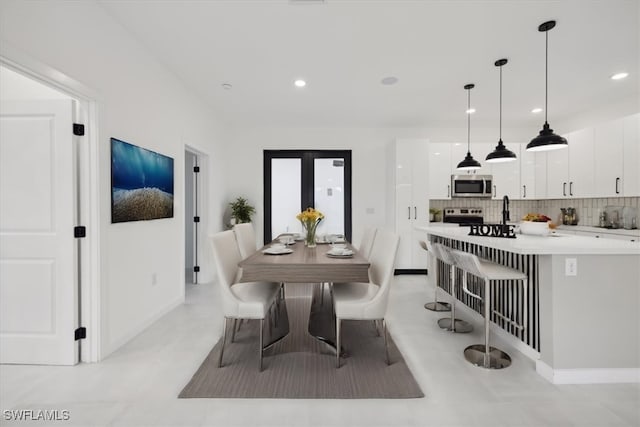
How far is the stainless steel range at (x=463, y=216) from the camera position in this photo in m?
5.43

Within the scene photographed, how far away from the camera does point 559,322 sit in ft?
6.60

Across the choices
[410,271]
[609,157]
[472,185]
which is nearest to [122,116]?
[410,271]

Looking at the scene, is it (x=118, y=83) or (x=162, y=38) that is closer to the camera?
(x=118, y=83)

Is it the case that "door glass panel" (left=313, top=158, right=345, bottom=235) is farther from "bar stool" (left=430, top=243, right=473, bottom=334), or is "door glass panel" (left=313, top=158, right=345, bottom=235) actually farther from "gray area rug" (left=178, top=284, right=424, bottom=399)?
"gray area rug" (left=178, top=284, right=424, bottom=399)

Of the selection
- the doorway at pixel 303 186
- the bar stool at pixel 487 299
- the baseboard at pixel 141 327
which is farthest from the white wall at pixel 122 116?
the bar stool at pixel 487 299

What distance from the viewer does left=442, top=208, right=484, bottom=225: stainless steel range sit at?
5.43 metres

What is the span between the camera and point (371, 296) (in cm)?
233

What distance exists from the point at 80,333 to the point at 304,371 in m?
1.70

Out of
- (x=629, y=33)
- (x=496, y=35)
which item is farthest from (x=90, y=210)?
(x=629, y=33)

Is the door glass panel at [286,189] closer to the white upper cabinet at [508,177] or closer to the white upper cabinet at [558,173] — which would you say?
the white upper cabinet at [508,177]

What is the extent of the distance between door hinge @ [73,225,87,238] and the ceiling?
5.51 ft

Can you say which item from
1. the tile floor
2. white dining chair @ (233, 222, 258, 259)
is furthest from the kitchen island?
white dining chair @ (233, 222, 258, 259)

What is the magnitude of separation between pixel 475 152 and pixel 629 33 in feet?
9.09

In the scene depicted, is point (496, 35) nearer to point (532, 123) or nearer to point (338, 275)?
point (338, 275)
